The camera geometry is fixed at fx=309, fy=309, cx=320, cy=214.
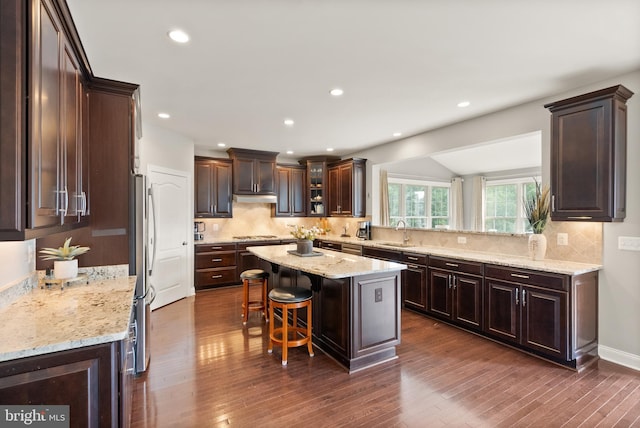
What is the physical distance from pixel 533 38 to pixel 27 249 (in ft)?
12.6

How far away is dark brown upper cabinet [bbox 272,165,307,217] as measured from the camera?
665 cm

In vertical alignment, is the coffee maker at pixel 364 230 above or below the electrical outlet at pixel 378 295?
above

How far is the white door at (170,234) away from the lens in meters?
4.54

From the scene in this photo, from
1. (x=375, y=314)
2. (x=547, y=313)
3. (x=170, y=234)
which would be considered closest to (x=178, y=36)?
(x=375, y=314)

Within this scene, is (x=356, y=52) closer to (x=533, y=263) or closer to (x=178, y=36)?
(x=178, y=36)

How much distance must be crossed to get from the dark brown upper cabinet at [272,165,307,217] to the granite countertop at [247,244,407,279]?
2854 mm

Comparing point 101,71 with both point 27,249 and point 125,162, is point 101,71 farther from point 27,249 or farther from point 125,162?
point 27,249

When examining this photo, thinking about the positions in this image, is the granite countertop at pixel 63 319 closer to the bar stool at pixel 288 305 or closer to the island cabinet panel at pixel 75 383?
the island cabinet panel at pixel 75 383

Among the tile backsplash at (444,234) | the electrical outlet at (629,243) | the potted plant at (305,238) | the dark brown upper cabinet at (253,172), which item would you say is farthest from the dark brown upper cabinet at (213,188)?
the electrical outlet at (629,243)

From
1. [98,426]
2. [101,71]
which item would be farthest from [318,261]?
[101,71]

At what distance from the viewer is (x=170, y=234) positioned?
4824 mm

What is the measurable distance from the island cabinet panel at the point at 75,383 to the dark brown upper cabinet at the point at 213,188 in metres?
4.58

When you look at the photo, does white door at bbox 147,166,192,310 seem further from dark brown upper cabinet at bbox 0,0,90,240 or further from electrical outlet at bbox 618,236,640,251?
electrical outlet at bbox 618,236,640,251

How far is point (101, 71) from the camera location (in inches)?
107
